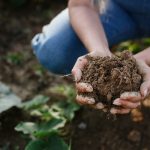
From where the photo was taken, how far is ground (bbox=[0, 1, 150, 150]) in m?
2.01

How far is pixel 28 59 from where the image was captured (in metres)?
2.67

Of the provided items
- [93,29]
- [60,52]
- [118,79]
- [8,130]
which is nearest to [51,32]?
[60,52]

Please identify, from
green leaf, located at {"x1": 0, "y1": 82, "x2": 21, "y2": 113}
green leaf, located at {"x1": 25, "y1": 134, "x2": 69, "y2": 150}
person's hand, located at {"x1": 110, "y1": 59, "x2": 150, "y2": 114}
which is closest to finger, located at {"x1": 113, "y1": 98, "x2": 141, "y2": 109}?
person's hand, located at {"x1": 110, "y1": 59, "x2": 150, "y2": 114}

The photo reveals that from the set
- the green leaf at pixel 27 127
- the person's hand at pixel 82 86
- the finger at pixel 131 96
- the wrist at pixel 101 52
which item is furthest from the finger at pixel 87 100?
the green leaf at pixel 27 127

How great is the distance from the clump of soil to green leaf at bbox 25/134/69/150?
0.34 metres

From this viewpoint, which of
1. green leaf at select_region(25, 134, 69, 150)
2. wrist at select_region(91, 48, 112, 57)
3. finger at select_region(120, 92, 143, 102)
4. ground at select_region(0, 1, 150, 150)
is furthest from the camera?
ground at select_region(0, 1, 150, 150)

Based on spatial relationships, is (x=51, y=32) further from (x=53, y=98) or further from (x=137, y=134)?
(x=137, y=134)

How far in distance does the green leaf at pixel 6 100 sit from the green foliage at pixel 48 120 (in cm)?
4

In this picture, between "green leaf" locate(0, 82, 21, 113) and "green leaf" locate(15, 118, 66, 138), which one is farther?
"green leaf" locate(0, 82, 21, 113)

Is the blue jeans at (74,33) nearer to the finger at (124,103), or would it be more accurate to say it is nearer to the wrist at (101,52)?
the wrist at (101,52)

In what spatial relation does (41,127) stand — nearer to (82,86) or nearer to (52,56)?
(52,56)

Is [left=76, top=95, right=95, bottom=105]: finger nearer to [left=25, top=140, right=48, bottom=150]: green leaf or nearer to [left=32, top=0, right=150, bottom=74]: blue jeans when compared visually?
[left=25, top=140, right=48, bottom=150]: green leaf

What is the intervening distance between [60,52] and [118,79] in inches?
22.6

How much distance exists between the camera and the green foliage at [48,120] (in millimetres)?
1865
